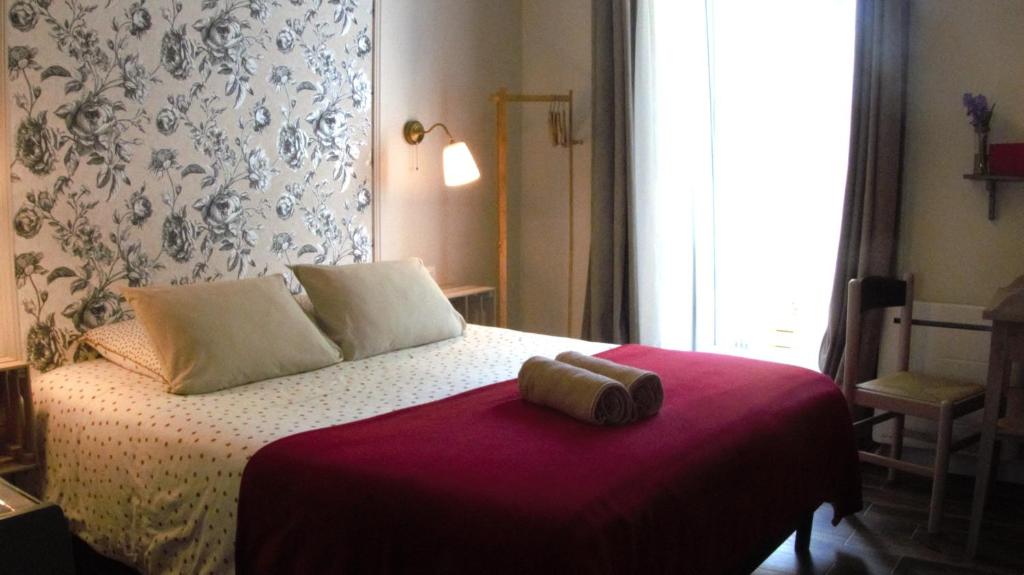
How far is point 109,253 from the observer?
2.84m

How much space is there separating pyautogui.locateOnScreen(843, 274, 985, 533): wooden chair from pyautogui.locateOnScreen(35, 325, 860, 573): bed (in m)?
0.45

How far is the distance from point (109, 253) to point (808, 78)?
9.51 feet

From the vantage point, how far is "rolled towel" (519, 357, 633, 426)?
2113mm

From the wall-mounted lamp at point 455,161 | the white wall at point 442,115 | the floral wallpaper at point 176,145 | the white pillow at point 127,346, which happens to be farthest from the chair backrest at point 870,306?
the white pillow at point 127,346

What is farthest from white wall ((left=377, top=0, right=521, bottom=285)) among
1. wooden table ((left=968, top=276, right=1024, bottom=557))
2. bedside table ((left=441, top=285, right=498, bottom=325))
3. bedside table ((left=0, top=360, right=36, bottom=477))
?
wooden table ((left=968, top=276, right=1024, bottom=557))

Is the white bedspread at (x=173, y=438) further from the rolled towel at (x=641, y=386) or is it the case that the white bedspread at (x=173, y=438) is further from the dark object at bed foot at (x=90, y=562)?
the rolled towel at (x=641, y=386)

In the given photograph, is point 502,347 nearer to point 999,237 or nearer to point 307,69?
point 307,69

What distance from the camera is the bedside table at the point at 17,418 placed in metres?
2.48

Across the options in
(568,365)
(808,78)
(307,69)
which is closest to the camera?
(568,365)

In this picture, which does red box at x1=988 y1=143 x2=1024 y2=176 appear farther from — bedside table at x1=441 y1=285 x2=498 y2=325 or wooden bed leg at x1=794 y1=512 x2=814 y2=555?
bedside table at x1=441 y1=285 x2=498 y2=325

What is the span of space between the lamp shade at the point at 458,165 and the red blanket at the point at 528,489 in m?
1.65

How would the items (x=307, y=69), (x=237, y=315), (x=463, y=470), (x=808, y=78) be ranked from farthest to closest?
(x=808, y=78)
(x=307, y=69)
(x=237, y=315)
(x=463, y=470)

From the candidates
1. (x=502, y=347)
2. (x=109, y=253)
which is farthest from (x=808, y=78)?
(x=109, y=253)

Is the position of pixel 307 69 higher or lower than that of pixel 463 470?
higher
